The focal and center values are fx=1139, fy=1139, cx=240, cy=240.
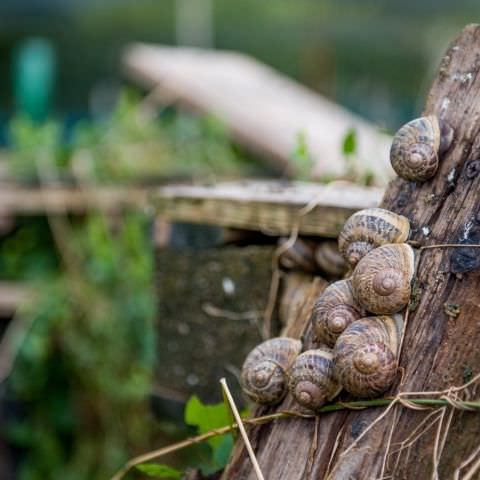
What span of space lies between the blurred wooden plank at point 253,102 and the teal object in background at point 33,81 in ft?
4.69

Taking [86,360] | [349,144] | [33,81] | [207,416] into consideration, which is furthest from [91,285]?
[33,81]

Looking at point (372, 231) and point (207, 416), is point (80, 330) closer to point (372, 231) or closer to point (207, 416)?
point (207, 416)

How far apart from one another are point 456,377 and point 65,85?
1570cm

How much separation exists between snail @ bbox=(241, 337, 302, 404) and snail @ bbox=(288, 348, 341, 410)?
8 cm

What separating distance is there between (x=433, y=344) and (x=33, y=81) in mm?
11340

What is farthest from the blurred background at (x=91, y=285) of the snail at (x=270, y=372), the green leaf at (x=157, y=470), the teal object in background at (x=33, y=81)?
the teal object in background at (x=33, y=81)

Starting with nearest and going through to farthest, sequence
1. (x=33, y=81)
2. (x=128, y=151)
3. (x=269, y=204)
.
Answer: (x=269, y=204) < (x=128, y=151) < (x=33, y=81)

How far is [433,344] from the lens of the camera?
157 centimetres

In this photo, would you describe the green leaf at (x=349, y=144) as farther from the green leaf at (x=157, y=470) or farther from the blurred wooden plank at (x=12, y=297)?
the blurred wooden plank at (x=12, y=297)

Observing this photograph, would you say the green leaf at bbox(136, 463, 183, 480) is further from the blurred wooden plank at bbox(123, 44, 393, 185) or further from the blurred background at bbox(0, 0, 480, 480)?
the blurred wooden plank at bbox(123, 44, 393, 185)

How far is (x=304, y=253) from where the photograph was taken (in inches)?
99.0

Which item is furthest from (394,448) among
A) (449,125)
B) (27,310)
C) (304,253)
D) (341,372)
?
(27,310)

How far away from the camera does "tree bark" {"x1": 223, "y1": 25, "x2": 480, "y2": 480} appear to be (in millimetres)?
1519

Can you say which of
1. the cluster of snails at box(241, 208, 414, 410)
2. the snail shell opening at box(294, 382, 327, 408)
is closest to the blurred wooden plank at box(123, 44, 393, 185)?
Answer: the cluster of snails at box(241, 208, 414, 410)
